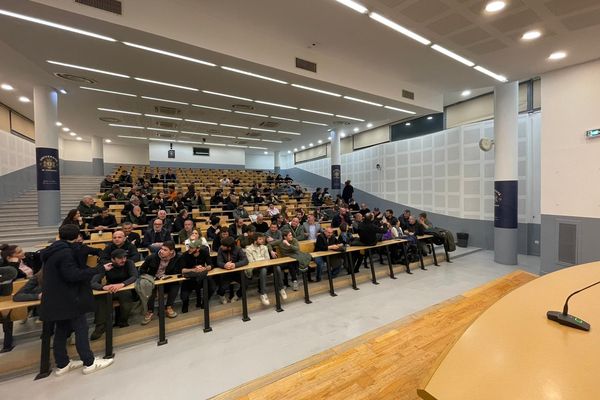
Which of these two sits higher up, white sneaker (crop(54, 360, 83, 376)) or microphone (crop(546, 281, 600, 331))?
microphone (crop(546, 281, 600, 331))

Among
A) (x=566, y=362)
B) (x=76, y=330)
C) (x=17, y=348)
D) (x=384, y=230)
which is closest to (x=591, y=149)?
(x=384, y=230)

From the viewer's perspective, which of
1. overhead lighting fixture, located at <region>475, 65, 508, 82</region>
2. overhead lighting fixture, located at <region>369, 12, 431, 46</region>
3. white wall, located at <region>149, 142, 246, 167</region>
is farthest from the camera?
white wall, located at <region>149, 142, 246, 167</region>

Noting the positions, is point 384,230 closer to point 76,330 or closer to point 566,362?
point 566,362

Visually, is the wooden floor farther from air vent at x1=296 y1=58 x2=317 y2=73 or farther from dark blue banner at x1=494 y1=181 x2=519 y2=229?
air vent at x1=296 y1=58 x2=317 y2=73

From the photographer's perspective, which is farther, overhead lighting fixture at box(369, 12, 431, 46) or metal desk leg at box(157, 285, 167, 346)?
overhead lighting fixture at box(369, 12, 431, 46)

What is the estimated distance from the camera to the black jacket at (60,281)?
2.61 m

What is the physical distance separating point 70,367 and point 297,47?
647 cm

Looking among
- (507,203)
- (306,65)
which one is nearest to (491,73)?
(507,203)

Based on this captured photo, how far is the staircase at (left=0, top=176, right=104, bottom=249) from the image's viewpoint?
650 centimetres

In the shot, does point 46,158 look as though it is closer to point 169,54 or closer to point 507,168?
point 169,54

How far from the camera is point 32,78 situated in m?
7.02

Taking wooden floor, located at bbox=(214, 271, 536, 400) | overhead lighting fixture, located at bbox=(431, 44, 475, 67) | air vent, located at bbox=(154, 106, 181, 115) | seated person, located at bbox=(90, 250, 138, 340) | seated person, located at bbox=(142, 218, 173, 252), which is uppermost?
air vent, located at bbox=(154, 106, 181, 115)

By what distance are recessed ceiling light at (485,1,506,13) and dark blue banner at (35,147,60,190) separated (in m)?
10.6

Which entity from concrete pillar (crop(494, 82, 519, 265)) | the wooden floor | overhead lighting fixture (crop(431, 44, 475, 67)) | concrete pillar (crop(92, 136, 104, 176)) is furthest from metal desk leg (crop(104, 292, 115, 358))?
concrete pillar (crop(92, 136, 104, 176))
